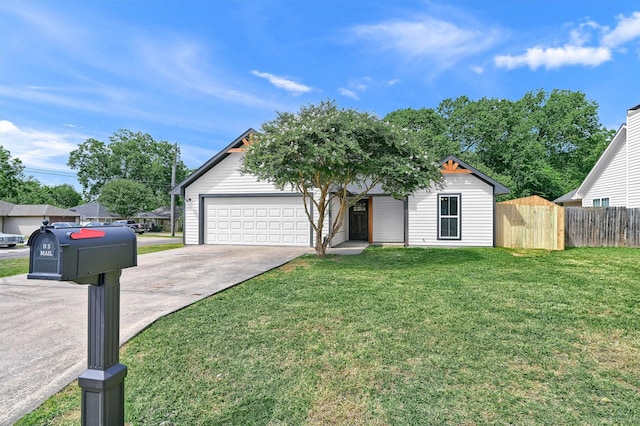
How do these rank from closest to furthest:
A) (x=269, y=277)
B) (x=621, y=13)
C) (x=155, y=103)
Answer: (x=269, y=277), (x=621, y=13), (x=155, y=103)

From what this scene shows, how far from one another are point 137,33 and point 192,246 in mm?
8260

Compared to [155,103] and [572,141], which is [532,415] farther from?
[572,141]

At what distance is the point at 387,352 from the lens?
11.1 ft

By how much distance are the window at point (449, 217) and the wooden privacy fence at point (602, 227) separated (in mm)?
4360

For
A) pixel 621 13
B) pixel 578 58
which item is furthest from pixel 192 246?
pixel 578 58

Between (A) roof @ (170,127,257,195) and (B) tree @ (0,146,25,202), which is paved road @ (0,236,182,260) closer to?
(A) roof @ (170,127,257,195)

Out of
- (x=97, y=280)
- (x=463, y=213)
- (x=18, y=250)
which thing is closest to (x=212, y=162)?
(x=463, y=213)

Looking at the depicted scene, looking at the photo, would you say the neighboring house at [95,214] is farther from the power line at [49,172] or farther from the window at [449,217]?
the window at [449,217]

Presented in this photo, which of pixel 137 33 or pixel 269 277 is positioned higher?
pixel 137 33

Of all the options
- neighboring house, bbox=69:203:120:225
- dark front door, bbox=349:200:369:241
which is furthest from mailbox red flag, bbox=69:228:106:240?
neighboring house, bbox=69:203:120:225

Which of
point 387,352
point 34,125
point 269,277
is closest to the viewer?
point 387,352

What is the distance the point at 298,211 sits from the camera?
14.0 m

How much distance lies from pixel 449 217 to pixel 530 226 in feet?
9.78

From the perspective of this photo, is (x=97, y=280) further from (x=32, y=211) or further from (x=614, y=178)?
(x=32, y=211)
